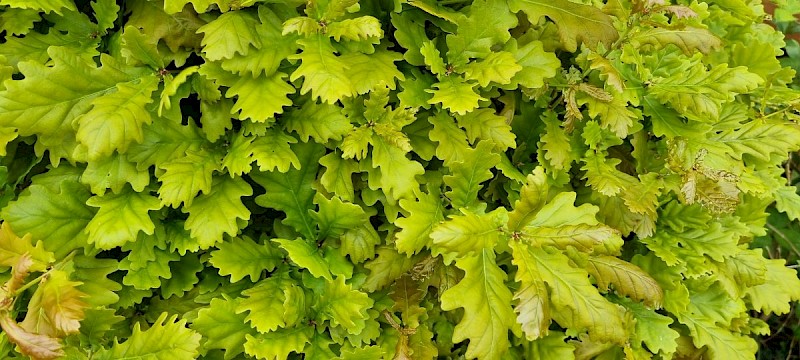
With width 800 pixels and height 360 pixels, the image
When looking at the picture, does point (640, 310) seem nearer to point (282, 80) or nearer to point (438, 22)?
point (438, 22)

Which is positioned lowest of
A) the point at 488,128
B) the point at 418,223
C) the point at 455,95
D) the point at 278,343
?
the point at 278,343

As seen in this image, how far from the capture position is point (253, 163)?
146cm

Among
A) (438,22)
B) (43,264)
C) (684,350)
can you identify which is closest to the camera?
(43,264)

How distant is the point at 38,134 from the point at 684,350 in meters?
1.68

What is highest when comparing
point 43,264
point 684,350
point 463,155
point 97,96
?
point 97,96

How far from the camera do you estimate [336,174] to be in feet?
4.67

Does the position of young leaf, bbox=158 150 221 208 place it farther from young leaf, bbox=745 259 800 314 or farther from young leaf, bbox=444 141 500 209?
young leaf, bbox=745 259 800 314

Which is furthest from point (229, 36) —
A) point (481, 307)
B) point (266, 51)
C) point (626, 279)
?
point (626, 279)

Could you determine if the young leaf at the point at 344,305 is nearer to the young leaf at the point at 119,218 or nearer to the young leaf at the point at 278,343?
the young leaf at the point at 278,343

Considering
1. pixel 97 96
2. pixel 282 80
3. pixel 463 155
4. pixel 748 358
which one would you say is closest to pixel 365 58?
pixel 282 80

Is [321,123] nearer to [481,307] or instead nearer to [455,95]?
[455,95]

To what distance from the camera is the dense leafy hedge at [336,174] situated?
1.30 metres

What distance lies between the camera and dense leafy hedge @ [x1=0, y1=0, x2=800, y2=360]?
1.30 meters

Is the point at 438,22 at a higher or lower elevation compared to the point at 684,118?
higher
